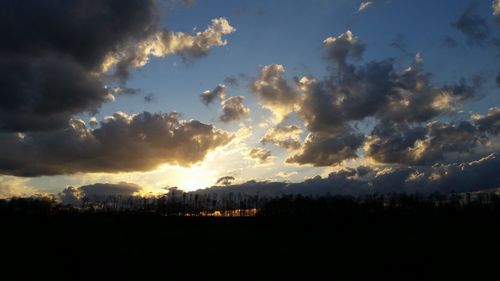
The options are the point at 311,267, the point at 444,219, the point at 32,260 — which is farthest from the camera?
the point at 444,219

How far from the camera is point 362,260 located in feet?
189

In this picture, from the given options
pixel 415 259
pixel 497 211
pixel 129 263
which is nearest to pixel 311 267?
pixel 415 259

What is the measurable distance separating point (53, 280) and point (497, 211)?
20606 cm

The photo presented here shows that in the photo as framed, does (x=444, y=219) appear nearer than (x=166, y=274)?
No

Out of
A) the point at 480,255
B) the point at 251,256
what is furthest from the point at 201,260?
the point at 480,255

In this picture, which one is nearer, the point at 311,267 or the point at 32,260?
the point at 311,267

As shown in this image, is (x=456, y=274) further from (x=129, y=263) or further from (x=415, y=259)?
(x=129, y=263)

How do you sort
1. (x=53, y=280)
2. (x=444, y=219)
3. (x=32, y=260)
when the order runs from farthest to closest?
(x=444, y=219)
(x=32, y=260)
(x=53, y=280)

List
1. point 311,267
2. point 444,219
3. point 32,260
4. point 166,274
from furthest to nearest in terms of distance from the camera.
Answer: point 444,219, point 32,260, point 311,267, point 166,274

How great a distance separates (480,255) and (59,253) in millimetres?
62152

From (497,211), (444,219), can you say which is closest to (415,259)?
(444,219)

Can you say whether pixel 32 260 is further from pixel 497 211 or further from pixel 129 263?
pixel 497 211

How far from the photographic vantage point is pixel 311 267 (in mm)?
49812

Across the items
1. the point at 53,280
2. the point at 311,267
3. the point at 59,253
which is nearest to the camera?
the point at 53,280
